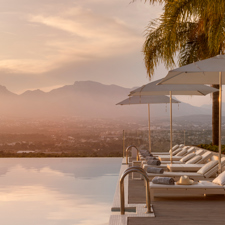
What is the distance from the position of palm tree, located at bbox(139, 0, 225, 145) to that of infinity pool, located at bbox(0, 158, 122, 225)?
4.17m

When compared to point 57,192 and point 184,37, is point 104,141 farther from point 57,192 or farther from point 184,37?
point 57,192

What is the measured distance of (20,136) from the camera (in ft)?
71.9

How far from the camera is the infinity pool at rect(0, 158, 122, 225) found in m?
7.67

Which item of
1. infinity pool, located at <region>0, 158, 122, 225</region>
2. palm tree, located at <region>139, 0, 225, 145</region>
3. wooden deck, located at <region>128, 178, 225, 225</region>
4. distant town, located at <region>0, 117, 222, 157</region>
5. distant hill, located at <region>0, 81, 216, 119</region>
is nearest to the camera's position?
wooden deck, located at <region>128, 178, 225, 225</region>

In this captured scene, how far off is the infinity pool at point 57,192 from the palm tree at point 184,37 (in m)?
4.17

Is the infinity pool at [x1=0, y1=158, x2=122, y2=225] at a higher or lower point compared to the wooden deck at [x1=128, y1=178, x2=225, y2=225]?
lower

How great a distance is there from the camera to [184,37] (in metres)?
16.3

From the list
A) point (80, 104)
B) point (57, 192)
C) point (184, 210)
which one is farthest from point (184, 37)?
point (80, 104)

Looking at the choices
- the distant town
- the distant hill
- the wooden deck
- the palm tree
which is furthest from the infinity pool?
the distant hill

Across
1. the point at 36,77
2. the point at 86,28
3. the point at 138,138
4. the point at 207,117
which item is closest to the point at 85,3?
the point at 86,28

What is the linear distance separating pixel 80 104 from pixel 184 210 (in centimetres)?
4071

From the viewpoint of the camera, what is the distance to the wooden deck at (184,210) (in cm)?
559

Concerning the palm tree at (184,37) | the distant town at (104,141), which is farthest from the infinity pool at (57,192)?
the palm tree at (184,37)

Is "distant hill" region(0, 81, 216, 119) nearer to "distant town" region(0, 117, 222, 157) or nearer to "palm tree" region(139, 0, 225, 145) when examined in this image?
"distant town" region(0, 117, 222, 157)
